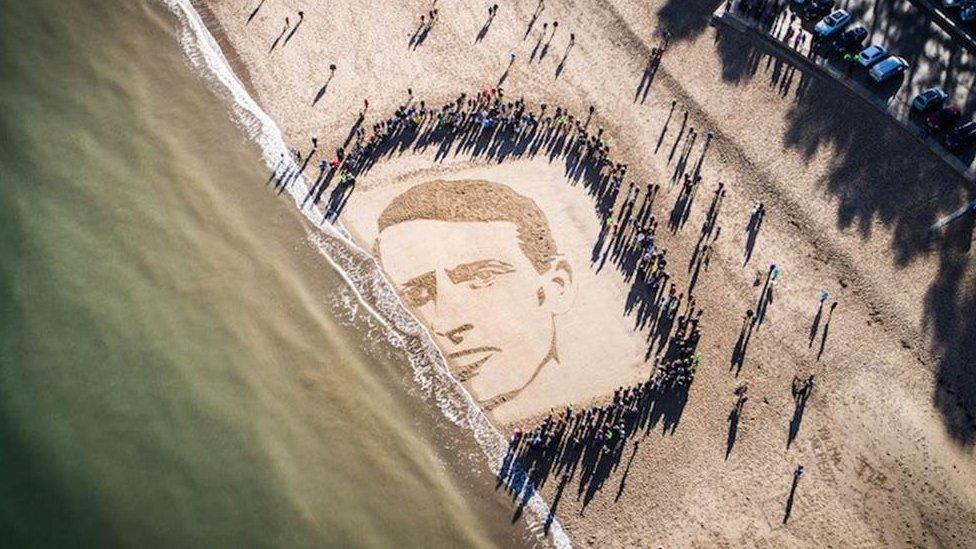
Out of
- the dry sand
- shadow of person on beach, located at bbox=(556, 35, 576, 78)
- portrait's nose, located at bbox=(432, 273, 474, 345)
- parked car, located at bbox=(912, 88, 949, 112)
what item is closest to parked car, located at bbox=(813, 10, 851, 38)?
the dry sand

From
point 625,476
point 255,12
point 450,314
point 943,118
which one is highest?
point 943,118

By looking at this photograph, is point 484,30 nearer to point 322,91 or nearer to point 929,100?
point 322,91

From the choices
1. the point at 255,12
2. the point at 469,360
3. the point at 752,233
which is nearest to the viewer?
the point at 469,360

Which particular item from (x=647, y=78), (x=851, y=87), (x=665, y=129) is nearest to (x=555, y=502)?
(x=665, y=129)

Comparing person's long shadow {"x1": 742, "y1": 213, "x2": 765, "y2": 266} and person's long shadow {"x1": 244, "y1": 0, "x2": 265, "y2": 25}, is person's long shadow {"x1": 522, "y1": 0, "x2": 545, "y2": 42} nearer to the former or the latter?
person's long shadow {"x1": 244, "y1": 0, "x2": 265, "y2": 25}

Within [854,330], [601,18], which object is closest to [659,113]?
[601,18]

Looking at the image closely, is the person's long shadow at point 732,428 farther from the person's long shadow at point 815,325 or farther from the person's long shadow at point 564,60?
the person's long shadow at point 564,60

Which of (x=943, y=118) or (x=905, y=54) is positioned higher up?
(x=905, y=54)
